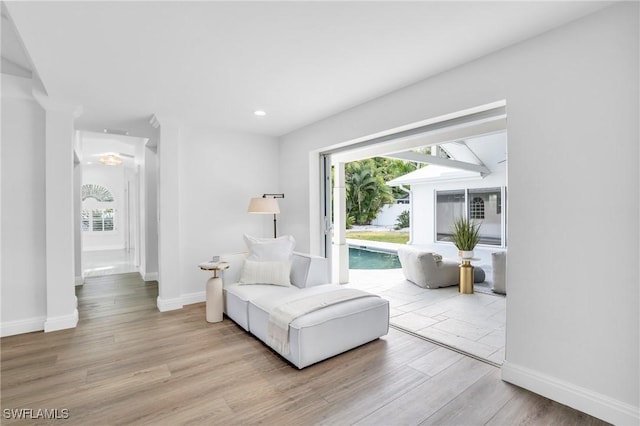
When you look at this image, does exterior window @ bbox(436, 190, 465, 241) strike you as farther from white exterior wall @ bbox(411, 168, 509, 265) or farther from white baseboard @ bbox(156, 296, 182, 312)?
white baseboard @ bbox(156, 296, 182, 312)

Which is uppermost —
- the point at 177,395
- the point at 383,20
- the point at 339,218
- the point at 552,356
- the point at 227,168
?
the point at 383,20

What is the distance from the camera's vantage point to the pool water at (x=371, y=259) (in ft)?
25.3

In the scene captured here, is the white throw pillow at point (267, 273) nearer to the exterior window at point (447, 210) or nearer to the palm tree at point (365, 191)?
the exterior window at point (447, 210)

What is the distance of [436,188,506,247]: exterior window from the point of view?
775 cm

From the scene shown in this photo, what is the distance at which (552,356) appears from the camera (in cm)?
210

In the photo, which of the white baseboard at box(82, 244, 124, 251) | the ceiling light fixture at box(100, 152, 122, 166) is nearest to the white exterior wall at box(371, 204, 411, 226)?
the white baseboard at box(82, 244, 124, 251)

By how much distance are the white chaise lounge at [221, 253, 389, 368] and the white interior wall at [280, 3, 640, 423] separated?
3.77 ft

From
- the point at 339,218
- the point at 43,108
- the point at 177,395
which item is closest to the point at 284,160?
the point at 339,218

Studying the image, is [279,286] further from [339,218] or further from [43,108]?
[43,108]

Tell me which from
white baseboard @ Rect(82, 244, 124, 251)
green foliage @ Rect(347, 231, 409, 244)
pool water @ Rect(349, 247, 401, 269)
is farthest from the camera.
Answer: green foliage @ Rect(347, 231, 409, 244)

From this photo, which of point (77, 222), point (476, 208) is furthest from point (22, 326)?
point (476, 208)

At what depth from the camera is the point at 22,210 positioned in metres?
3.29

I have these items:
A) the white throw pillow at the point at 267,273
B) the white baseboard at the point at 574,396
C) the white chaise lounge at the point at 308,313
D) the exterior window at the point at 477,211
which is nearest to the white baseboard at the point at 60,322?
the white chaise lounge at the point at 308,313

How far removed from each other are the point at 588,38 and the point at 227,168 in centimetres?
419
